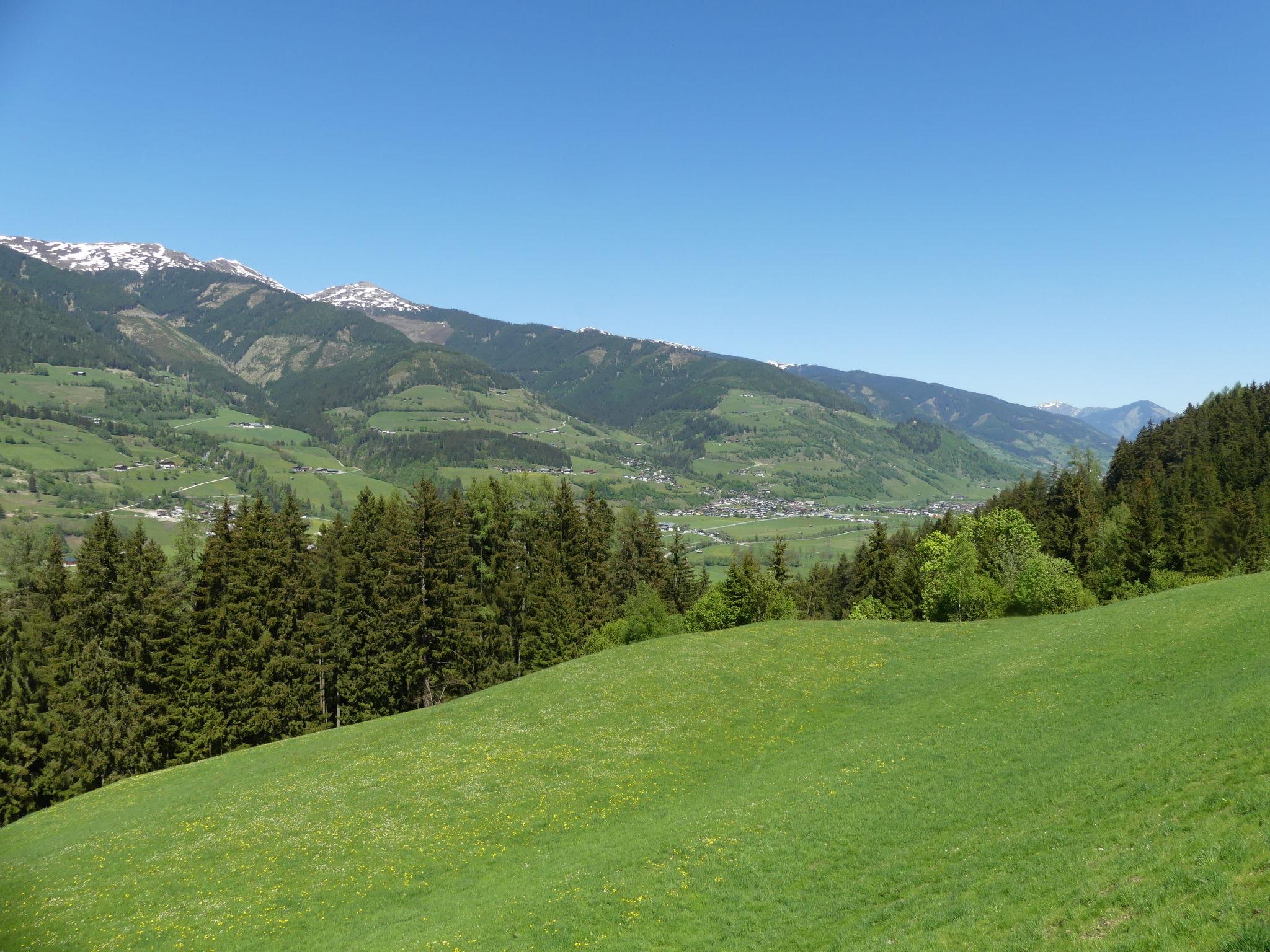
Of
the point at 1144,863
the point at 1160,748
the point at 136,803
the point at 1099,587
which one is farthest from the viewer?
the point at 1099,587

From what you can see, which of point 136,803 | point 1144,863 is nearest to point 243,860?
point 136,803

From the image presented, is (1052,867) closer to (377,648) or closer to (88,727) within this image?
(377,648)

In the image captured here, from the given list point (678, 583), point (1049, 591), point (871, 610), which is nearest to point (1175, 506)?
point (1049, 591)

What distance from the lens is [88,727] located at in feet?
179

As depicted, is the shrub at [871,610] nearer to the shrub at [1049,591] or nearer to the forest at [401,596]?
the forest at [401,596]

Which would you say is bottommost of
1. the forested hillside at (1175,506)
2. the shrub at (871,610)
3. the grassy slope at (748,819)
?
the shrub at (871,610)

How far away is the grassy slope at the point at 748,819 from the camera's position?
58.5 feet

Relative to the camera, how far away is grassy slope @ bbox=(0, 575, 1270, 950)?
702 inches

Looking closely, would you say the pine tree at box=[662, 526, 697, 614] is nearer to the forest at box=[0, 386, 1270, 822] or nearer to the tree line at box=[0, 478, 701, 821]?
the forest at box=[0, 386, 1270, 822]

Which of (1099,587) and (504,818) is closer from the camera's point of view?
(504,818)

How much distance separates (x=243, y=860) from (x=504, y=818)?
11517mm

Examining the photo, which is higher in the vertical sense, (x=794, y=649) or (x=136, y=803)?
(x=794, y=649)

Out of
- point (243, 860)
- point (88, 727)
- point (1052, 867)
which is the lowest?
point (88, 727)

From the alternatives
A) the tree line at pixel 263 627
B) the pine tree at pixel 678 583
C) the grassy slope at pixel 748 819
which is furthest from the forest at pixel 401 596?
the grassy slope at pixel 748 819
